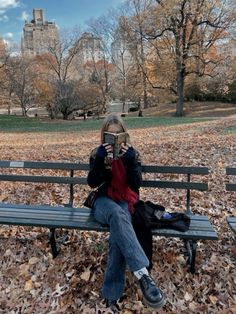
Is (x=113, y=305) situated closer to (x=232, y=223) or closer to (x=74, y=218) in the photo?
(x=74, y=218)

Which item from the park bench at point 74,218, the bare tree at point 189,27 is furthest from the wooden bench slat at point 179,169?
the bare tree at point 189,27

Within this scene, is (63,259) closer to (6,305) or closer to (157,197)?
(6,305)

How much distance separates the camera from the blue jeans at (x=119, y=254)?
288 cm

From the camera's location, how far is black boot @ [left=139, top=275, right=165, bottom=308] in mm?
2670

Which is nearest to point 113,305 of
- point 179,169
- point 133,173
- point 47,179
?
point 133,173

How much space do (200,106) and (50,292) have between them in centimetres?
3520

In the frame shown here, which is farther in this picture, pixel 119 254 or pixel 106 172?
pixel 106 172

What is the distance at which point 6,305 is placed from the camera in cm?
317

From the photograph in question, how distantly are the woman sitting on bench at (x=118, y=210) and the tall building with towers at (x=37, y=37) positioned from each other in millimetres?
46465

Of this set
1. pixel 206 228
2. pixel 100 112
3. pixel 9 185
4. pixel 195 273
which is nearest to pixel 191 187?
pixel 206 228

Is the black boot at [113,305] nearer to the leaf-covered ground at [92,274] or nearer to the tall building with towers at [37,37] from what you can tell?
the leaf-covered ground at [92,274]

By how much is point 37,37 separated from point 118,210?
56.0 metres

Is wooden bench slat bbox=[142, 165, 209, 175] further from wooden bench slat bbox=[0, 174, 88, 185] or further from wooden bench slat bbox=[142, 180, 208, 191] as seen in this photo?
wooden bench slat bbox=[0, 174, 88, 185]

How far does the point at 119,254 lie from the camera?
3014mm
